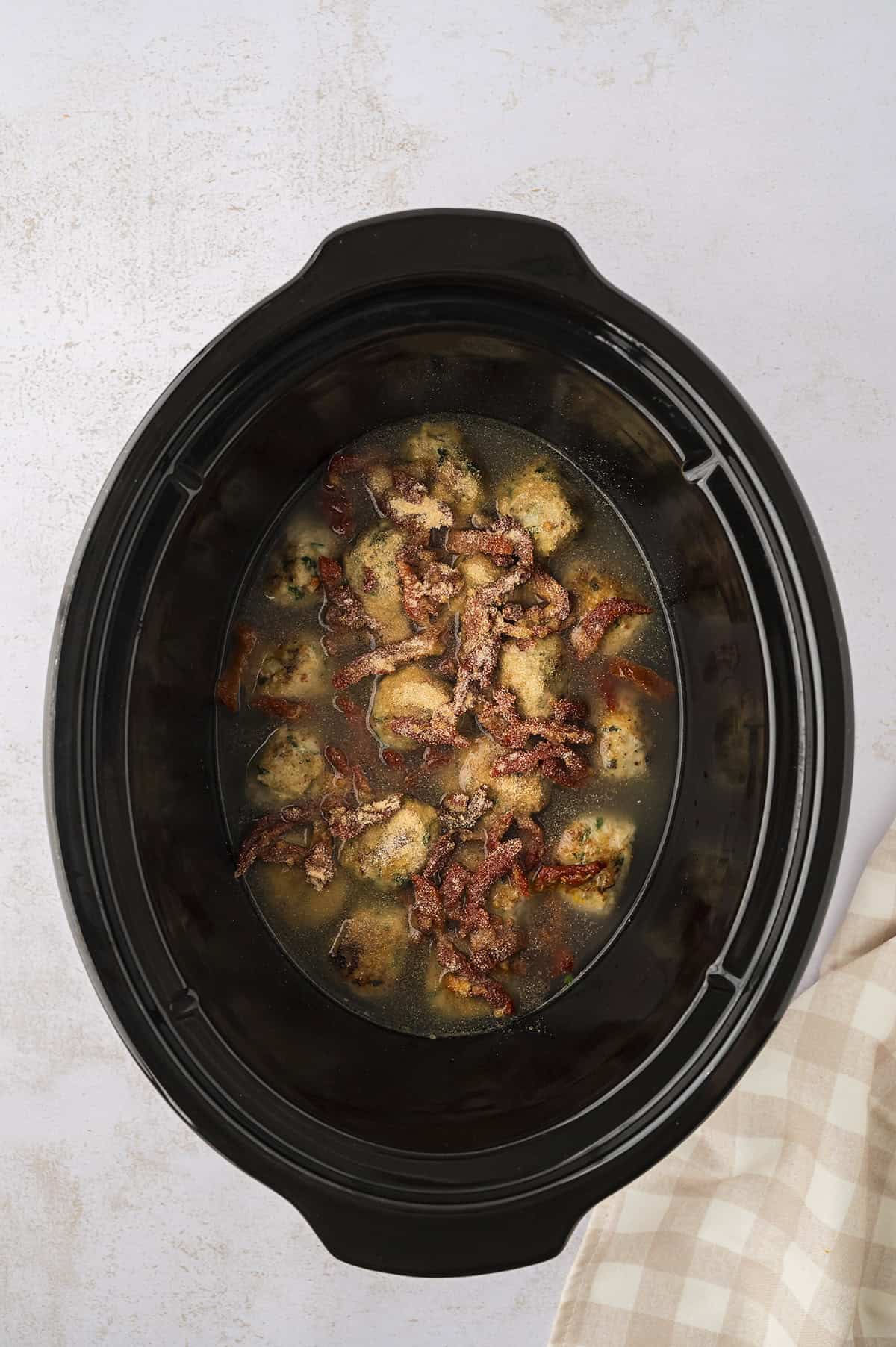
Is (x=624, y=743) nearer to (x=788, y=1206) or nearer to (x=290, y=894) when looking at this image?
(x=290, y=894)

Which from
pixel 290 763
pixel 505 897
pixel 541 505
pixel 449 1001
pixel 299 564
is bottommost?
pixel 449 1001

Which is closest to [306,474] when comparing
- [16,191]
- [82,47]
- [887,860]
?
[16,191]

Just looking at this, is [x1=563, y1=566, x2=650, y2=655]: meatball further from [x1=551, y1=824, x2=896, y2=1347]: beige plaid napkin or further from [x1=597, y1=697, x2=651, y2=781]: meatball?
[x1=551, y1=824, x2=896, y2=1347]: beige plaid napkin

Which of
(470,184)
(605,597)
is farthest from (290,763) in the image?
(470,184)

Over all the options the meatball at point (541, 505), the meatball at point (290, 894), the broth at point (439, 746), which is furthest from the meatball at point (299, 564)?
the meatball at point (290, 894)

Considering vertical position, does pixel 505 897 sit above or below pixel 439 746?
below

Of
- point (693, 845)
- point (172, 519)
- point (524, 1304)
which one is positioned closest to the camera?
point (172, 519)

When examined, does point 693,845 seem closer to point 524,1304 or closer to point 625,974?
point 625,974

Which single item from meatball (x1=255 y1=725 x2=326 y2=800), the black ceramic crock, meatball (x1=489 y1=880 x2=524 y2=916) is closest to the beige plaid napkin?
the black ceramic crock
